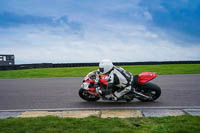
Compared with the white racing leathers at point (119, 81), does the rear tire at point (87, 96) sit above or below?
below

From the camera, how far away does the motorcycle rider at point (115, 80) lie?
298 inches

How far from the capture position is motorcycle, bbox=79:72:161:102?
772cm

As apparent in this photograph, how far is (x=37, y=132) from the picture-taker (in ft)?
15.2

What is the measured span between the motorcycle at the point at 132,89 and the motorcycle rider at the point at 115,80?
10 centimetres

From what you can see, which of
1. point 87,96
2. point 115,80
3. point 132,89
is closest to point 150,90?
point 132,89

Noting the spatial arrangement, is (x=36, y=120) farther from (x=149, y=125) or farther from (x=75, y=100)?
(x=75, y=100)

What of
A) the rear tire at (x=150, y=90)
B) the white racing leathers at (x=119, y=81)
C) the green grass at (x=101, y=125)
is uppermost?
the white racing leathers at (x=119, y=81)

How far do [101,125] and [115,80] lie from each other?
2789 millimetres

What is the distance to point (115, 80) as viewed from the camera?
7.57 m

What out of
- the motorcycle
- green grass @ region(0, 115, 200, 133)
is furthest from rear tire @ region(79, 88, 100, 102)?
green grass @ region(0, 115, 200, 133)

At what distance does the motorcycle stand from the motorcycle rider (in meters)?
0.10

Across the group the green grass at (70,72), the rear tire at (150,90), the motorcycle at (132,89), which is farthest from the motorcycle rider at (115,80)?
the green grass at (70,72)

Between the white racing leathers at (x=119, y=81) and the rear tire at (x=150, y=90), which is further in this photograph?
the rear tire at (x=150, y=90)

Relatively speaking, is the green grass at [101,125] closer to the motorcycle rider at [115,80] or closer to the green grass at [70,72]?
the motorcycle rider at [115,80]
